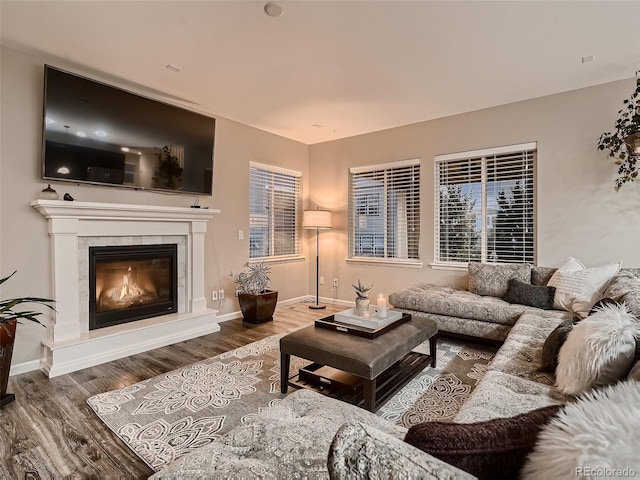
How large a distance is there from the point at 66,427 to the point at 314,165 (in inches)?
192

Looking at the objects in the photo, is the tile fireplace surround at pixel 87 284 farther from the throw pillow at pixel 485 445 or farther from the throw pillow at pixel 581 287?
the throw pillow at pixel 581 287

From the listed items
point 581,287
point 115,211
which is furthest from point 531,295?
point 115,211

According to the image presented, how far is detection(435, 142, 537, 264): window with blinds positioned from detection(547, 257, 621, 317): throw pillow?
0.72 meters

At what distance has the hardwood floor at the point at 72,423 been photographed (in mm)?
1751

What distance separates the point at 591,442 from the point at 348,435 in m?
0.48

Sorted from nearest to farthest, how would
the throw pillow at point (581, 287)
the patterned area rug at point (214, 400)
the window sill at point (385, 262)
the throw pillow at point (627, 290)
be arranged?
the patterned area rug at point (214, 400), the throw pillow at point (627, 290), the throw pillow at point (581, 287), the window sill at point (385, 262)

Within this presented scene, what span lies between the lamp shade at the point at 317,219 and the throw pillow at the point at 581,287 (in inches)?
124

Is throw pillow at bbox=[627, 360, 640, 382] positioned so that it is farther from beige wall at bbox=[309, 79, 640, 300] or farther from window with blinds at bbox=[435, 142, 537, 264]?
Result: window with blinds at bbox=[435, 142, 537, 264]

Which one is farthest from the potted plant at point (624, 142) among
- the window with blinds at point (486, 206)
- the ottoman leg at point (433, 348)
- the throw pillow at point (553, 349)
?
the ottoman leg at point (433, 348)

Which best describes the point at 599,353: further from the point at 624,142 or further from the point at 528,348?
the point at 624,142

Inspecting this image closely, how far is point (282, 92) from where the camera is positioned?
3738 millimetres

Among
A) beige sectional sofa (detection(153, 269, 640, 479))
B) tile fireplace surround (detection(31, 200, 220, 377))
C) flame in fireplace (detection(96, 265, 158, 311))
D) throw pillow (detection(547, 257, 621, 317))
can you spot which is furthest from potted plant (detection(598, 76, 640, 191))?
flame in fireplace (detection(96, 265, 158, 311))

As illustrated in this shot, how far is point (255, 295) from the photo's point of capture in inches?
174

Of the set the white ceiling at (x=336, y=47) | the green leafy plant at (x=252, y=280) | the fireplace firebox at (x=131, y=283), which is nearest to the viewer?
the white ceiling at (x=336, y=47)
